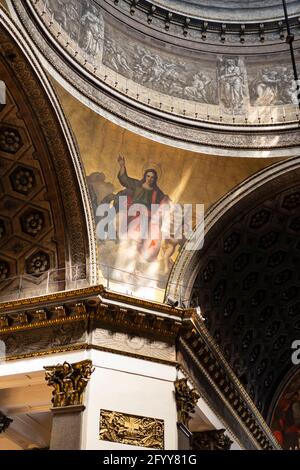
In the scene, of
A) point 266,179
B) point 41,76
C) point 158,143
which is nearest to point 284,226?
point 266,179

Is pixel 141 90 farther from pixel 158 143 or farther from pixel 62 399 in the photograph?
pixel 62 399

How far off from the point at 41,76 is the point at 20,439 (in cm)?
760

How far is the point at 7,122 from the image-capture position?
1203 centimetres

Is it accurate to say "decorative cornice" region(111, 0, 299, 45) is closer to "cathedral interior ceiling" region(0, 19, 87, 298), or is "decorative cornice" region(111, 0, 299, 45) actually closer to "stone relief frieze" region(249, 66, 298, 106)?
"stone relief frieze" region(249, 66, 298, 106)

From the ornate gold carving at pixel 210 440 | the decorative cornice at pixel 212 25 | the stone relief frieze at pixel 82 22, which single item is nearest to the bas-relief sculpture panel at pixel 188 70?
the stone relief frieze at pixel 82 22

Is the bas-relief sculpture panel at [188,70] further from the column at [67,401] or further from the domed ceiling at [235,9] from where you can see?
the column at [67,401]

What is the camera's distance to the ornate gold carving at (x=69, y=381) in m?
10.7

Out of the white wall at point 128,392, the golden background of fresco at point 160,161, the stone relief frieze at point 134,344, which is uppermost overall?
the golden background of fresco at point 160,161

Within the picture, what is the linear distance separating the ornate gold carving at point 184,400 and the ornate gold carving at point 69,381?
64.2 inches

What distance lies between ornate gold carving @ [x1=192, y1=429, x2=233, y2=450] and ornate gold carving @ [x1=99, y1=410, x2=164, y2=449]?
3.24m

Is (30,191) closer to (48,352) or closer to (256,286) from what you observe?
(48,352)

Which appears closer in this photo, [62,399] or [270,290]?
[62,399]

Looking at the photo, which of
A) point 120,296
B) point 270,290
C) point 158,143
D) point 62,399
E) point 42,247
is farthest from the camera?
point 270,290

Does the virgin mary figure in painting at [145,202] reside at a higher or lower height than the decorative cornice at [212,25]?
lower
